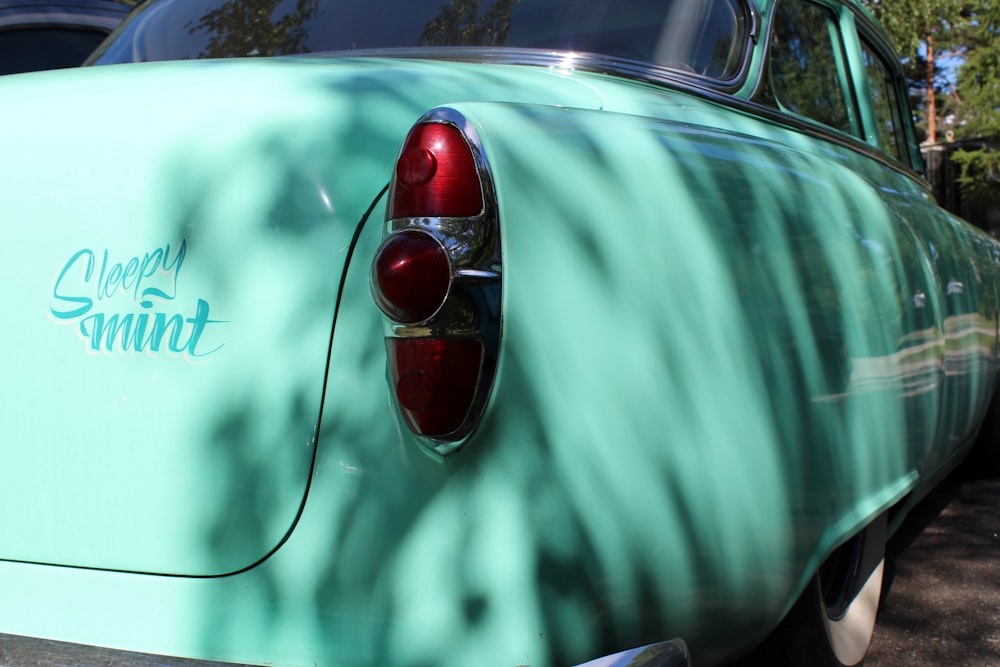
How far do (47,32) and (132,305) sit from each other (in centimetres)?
386

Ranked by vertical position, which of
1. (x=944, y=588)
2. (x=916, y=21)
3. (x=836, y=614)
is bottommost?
(x=944, y=588)

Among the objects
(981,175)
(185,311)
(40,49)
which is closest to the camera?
(185,311)

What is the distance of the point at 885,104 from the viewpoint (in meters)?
3.81

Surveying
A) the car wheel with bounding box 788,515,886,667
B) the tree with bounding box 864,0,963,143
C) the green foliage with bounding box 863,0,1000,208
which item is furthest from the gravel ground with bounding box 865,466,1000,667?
the green foliage with bounding box 863,0,1000,208

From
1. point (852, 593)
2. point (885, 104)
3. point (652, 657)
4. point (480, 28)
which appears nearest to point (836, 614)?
point (852, 593)

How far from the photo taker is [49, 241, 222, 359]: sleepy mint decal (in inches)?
57.3

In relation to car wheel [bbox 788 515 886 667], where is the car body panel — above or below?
above

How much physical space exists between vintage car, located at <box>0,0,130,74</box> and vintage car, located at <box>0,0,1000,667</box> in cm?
325

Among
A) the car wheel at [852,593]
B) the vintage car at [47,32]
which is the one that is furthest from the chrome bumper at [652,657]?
the vintage car at [47,32]

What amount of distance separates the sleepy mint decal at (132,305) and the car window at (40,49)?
3492 millimetres

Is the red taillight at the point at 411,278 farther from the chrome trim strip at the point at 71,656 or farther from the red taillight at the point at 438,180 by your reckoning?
the chrome trim strip at the point at 71,656

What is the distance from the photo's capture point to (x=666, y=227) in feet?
5.07

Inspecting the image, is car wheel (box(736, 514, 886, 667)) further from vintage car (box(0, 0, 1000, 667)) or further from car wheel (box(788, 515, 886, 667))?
vintage car (box(0, 0, 1000, 667))

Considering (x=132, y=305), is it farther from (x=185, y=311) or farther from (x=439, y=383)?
(x=439, y=383)
